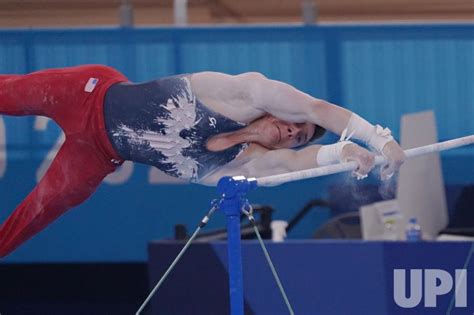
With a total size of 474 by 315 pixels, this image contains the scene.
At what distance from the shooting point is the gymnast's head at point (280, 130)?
4281 mm

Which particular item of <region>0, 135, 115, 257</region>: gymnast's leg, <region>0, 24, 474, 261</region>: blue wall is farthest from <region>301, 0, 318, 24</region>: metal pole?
<region>0, 135, 115, 257</region>: gymnast's leg

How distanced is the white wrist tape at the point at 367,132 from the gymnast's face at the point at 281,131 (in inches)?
12.4

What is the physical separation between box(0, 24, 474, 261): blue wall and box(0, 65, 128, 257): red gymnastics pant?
1808 mm

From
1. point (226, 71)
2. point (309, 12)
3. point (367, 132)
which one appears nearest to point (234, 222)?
point (367, 132)

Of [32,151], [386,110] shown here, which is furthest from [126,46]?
[386,110]

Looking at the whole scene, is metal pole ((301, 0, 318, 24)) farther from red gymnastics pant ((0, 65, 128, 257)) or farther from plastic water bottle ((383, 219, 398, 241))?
red gymnastics pant ((0, 65, 128, 257))

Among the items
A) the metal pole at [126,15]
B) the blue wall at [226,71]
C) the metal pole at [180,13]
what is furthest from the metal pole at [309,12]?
the metal pole at [126,15]

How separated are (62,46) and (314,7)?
151 cm

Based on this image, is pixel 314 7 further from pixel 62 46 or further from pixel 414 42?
pixel 62 46

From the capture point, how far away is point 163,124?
419 centimetres

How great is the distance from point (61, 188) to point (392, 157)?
1.38m

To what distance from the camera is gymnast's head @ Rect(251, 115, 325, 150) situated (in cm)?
428

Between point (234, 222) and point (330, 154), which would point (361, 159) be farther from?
point (234, 222)

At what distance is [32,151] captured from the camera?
631 cm
